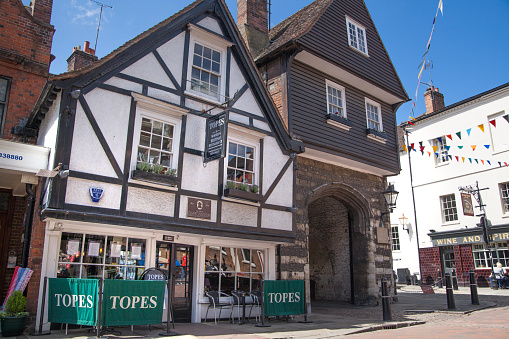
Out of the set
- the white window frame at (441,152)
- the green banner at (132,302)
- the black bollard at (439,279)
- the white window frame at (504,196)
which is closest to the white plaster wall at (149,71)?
the green banner at (132,302)

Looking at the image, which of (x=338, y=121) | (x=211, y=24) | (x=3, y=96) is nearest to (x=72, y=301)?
(x=3, y=96)

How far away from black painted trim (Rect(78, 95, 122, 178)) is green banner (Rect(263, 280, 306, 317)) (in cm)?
430

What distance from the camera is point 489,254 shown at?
2172 centimetres

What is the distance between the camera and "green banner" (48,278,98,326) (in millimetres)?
7148

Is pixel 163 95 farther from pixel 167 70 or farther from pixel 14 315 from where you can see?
pixel 14 315

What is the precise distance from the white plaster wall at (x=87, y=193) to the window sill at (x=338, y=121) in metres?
7.72

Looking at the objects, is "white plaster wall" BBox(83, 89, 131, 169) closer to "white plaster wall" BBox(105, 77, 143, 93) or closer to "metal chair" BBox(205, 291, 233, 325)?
"white plaster wall" BBox(105, 77, 143, 93)

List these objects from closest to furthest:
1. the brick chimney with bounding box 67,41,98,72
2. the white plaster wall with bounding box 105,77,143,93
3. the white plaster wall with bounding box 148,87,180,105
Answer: the white plaster wall with bounding box 105,77,143,93
the white plaster wall with bounding box 148,87,180,105
the brick chimney with bounding box 67,41,98,72

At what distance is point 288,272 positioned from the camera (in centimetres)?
1212

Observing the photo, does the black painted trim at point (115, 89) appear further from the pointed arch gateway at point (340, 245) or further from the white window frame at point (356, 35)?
the white window frame at point (356, 35)

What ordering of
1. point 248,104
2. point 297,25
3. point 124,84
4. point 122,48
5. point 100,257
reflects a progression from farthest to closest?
point 297,25 → point 248,104 → point 122,48 → point 124,84 → point 100,257

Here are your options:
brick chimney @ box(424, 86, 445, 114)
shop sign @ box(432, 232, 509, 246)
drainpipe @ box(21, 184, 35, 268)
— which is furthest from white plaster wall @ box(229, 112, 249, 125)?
brick chimney @ box(424, 86, 445, 114)

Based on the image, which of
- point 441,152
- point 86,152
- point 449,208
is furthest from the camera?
point 441,152

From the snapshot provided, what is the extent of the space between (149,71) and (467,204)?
1904 cm
